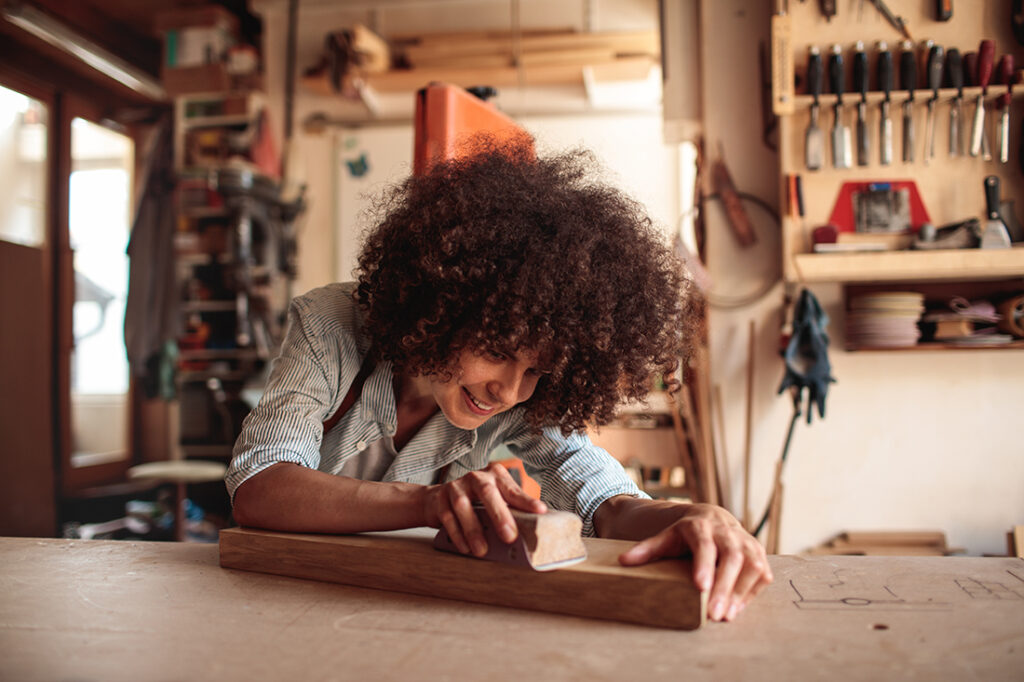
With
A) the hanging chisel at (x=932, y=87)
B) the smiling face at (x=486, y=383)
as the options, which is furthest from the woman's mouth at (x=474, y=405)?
the hanging chisel at (x=932, y=87)

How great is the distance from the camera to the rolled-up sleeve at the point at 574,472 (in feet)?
4.54

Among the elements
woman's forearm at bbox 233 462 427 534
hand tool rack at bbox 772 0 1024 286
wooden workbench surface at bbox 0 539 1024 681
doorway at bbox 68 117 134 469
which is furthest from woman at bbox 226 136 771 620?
doorway at bbox 68 117 134 469

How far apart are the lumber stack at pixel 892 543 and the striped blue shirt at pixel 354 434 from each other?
7.36ft

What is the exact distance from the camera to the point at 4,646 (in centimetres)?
85

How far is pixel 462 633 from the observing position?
34.6 inches

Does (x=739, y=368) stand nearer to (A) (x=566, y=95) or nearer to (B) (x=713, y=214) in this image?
(B) (x=713, y=214)

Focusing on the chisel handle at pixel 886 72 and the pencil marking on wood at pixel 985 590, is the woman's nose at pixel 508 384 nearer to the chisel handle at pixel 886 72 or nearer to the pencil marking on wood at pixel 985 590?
the pencil marking on wood at pixel 985 590

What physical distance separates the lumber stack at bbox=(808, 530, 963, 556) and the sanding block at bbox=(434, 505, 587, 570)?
2.68 metres

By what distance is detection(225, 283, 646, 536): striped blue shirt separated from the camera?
1.23m

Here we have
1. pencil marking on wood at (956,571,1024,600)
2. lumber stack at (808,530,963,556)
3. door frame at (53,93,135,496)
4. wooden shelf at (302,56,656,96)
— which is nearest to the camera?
pencil marking on wood at (956,571,1024,600)

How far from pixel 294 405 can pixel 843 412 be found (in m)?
2.80

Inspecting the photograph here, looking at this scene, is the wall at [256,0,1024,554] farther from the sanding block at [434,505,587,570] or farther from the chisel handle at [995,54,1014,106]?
the sanding block at [434,505,587,570]

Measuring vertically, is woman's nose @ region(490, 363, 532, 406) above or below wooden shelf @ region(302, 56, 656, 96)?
below

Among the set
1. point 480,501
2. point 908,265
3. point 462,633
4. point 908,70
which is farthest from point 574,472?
point 908,70
